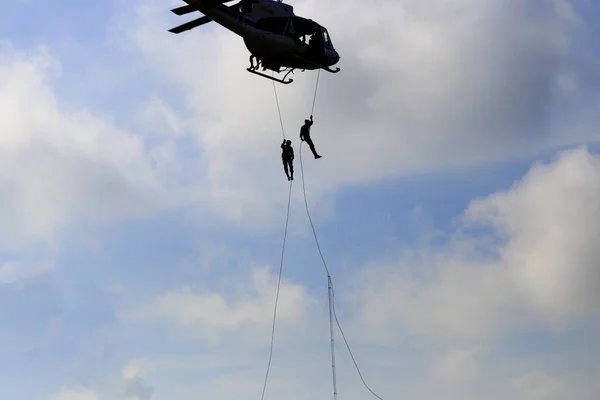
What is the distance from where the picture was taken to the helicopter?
4916 cm

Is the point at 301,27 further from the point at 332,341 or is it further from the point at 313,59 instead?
the point at 332,341

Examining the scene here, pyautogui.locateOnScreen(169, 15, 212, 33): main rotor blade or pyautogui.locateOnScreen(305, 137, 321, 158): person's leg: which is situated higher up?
pyautogui.locateOnScreen(169, 15, 212, 33): main rotor blade

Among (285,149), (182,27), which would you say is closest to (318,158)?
(285,149)

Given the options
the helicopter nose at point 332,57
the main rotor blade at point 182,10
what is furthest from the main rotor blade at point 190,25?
the helicopter nose at point 332,57

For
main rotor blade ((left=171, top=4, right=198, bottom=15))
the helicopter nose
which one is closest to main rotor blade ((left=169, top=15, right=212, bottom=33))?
main rotor blade ((left=171, top=4, right=198, bottom=15))

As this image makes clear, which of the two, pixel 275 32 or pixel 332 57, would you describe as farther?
pixel 332 57

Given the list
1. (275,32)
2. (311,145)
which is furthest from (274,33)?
(311,145)

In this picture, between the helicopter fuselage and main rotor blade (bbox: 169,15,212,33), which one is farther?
main rotor blade (bbox: 169,15,212,33)

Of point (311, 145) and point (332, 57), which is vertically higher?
point (332, 57)

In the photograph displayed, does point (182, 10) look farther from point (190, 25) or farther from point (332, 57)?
point (332, 57)

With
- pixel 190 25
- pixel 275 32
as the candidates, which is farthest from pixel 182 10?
pixel 275 32

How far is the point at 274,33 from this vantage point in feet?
163

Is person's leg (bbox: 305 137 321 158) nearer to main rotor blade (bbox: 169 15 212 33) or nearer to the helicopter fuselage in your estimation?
the helicopter fuselage

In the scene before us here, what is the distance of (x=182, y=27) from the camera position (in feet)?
176
